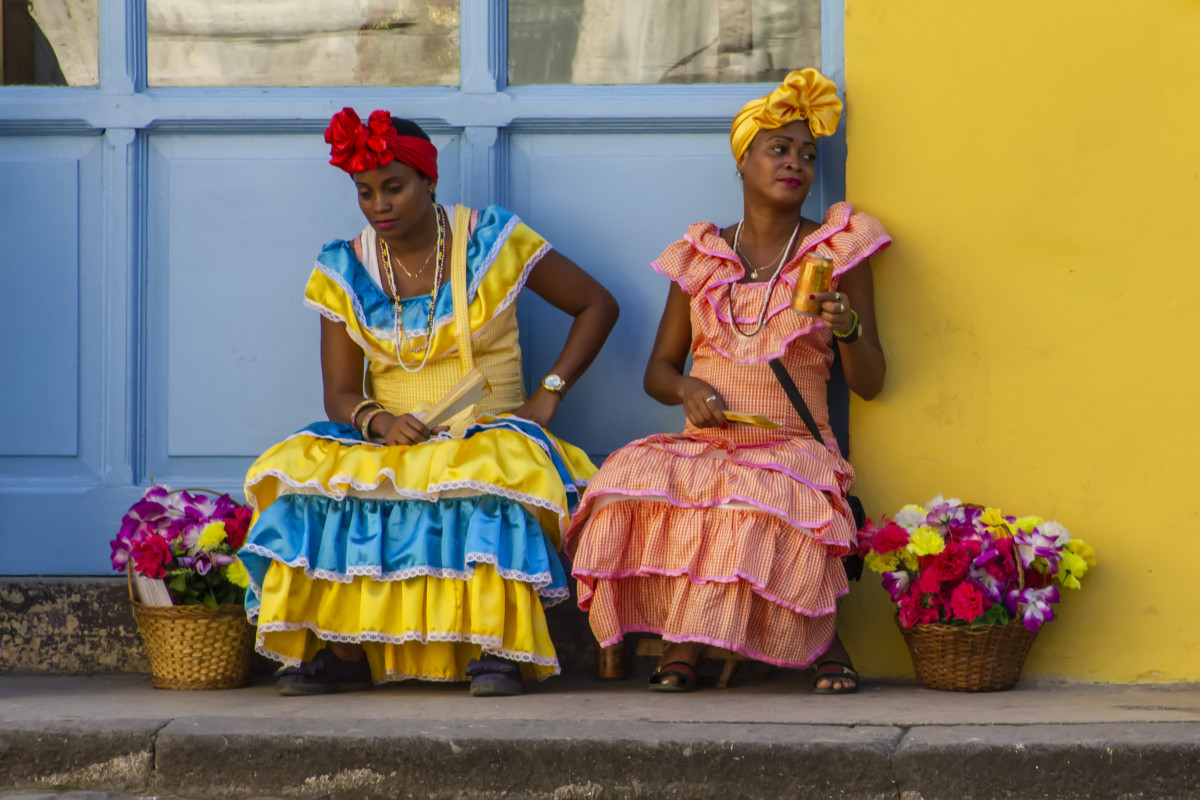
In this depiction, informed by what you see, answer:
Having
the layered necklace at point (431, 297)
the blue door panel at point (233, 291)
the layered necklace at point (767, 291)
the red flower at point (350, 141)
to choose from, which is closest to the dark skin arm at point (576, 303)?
the layered necklace at point (431, 297)

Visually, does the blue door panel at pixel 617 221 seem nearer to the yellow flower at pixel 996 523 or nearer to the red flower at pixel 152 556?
the yellow flower at pixel 996 523

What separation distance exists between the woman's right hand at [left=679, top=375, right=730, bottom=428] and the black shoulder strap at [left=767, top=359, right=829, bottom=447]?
0.57ft

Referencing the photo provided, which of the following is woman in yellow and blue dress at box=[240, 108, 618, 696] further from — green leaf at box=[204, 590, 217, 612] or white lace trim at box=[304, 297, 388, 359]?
green leaf at box=[204, 590, 217, 612]

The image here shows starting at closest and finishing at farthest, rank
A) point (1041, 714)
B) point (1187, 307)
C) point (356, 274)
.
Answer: point (1041, 714), point (1187, 307), point (356, 274)

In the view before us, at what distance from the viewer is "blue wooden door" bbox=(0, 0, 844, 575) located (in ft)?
14.4

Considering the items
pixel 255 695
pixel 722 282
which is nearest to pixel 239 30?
pixel 722 282

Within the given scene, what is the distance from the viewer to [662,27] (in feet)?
14.7

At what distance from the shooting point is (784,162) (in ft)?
13.2

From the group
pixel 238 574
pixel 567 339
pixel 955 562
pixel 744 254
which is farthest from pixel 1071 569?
pixel 238 574

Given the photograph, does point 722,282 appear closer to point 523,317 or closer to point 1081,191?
point 523,317

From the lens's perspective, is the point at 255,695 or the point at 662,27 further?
the point at 662,27

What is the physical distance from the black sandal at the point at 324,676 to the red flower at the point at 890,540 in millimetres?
1437

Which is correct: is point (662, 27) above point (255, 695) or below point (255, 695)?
above

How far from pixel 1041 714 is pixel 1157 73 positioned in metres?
1.85
